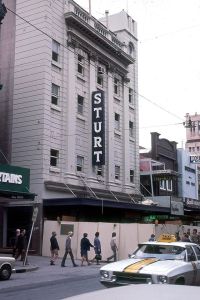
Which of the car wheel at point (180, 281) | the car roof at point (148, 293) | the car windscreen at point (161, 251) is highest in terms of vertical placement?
the car roof at point (148, 293)

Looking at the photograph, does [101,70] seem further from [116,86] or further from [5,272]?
[5,272]

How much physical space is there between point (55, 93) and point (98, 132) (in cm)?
385

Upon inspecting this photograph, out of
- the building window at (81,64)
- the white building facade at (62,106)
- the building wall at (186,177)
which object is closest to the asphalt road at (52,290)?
the white building facade at (62,106)

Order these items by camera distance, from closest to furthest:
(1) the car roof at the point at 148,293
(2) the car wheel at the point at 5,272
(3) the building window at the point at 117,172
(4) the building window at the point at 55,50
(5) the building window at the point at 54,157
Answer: (1) the car roof at the point at 148,293 < (2) the car wheel at the point at 5,272 < (5) the building window at the point at 54,157 < (4) the building window at the point at 55,50 < (3) the building window at the point at 117,172

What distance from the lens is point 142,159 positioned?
43.6 meters

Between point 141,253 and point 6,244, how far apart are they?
18.3 m

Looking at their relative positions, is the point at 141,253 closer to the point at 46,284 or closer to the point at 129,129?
the point at 46,284

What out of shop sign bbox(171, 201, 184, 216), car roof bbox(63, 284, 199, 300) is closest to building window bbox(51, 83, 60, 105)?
shop sign bbox(171, 201, 184, 216)

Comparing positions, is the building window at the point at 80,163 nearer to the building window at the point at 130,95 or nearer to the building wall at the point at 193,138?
the building window at the point at 130,95

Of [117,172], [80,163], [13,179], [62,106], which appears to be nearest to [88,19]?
[62,106]

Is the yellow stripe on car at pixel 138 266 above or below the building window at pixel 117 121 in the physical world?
below

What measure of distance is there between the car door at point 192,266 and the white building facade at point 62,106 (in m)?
15.5

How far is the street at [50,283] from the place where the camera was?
13.3m

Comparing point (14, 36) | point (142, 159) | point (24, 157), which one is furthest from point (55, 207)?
point (142, 159)
